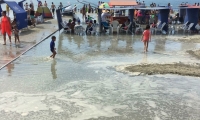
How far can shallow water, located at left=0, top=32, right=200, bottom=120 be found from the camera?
644 centimetres

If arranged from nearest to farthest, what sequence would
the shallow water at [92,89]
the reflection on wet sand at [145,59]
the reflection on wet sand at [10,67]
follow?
the shallow water at [92,89] → the reflection on wet sand at [10,67] → the reflection on wet sand at [145,59]

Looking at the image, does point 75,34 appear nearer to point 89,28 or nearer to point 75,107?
point 89,28

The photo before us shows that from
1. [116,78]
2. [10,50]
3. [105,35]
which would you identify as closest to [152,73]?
[116,78]

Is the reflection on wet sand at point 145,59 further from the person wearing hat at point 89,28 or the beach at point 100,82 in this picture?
the person wearing hat at point 89,28

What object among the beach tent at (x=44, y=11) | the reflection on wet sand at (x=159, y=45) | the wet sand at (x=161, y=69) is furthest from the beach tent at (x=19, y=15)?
the wet sand at (x=161, y=69)

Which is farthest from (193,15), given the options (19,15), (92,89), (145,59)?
(92,89)

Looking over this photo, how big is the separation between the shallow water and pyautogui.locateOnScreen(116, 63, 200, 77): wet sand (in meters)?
0.32

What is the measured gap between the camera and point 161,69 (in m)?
9.88

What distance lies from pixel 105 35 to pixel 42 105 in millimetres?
11616

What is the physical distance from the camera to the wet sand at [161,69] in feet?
31.3

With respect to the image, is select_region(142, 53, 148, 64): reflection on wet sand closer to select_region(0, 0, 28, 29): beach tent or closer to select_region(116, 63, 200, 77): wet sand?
select_region(116, 63, 200, 77): wet sand

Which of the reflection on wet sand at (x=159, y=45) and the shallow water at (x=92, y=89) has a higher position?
the reflection on wet sand at (x=159, y=45)

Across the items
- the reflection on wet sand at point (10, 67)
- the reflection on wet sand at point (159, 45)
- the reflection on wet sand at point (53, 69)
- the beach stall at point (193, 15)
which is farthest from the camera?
the beach stall at point (193, 15)

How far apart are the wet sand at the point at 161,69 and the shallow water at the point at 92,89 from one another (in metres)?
0.32
